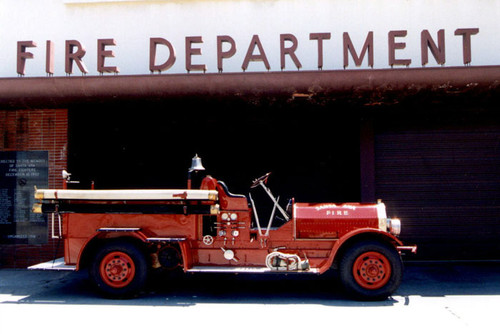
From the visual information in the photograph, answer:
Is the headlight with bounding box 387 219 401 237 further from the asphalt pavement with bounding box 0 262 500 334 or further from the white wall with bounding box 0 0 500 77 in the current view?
the white wall with bounding box 0 0 500 77

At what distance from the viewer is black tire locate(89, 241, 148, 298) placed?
6.41 metres

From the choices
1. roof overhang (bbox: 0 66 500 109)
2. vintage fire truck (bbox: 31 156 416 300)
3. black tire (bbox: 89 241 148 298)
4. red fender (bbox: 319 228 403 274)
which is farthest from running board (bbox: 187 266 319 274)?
roof overhang (bbox: 0 66 500 109)

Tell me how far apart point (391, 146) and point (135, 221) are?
5.52m

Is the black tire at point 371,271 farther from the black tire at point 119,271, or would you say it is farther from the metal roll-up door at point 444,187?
the metal roll-up door at point 444,187

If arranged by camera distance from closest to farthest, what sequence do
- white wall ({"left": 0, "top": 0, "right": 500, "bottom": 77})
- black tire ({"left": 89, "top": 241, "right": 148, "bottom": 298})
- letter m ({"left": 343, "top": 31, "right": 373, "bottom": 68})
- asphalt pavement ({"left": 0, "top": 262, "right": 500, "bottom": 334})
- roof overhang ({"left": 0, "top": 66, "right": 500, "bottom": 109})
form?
1. asphalt pavement ({"left": 0, "top": 262, "right": 500, "bottom": 334})
2. black tire ({"left": 89, "top": 241, "right": 148, "bottom": 298})
3. roof overhang ({"left": 0, "top": 66, "right": 500, "bottom": 109})
4. letter m ({"left": 343, "top": 31, "right": 373, "bottom": 68})
5. white wall ({"left": 0, "top": 0, "right": 500, "bottom": 77})

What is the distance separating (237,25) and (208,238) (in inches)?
186

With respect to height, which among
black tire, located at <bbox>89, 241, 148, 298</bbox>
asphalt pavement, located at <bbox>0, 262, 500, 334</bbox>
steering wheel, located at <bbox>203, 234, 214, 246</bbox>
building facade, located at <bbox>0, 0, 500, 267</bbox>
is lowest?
asphalt pavement, located at <bbox>0, 262, 500, 334</bbox>

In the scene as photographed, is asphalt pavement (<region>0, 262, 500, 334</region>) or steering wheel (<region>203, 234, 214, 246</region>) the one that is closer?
asphalt pavement (<region>0, 262, 500, 334</region>)

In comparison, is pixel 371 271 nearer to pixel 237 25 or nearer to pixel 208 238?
pixel 208 238

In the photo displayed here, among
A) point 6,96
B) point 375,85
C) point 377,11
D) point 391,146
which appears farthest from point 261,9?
point 6,96

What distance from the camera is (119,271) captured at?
645 cm

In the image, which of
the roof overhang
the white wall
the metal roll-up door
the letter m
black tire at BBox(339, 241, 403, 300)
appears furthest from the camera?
the metal roll-up door

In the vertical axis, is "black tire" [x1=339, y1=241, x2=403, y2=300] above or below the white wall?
below

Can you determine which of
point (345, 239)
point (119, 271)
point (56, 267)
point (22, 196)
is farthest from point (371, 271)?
point (22, 196)
